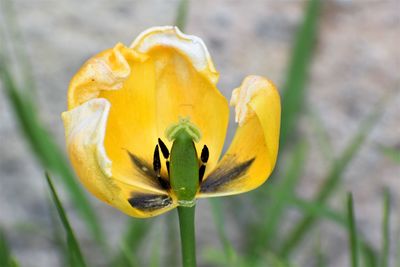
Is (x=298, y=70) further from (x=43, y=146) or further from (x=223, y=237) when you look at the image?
(x=223, y=237)

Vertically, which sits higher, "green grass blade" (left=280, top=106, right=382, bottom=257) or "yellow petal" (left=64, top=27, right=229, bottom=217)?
"yellow petal" (left=64, top=27, right=229, bottom=217)

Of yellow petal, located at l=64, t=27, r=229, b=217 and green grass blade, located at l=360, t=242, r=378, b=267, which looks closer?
yellow petal, located at l=64, t=27, r=229, b=217

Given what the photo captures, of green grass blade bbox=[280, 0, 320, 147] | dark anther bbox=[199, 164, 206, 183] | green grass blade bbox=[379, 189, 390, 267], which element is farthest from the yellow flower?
green grass blade bbox=[280, 0, 320, 147]

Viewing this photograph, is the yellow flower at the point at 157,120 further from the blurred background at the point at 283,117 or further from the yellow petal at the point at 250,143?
the blurred background at the point at 283,117

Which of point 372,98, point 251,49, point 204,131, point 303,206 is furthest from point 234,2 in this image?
point 204,131

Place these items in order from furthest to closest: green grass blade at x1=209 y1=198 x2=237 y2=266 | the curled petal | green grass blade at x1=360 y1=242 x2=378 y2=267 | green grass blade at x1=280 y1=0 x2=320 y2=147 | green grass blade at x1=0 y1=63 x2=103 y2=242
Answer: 1. green grass blade at x1=280 y1=0 x2=320 y2=147
2. green grass blade at x1=0 y1=63 x2=103 y2=242
3. green grass blade at x1=360 y1=242 x2=378 y2=267
4. green grass blade at x1=209 y1=198 x2=237 y2=266
5. the curled petal

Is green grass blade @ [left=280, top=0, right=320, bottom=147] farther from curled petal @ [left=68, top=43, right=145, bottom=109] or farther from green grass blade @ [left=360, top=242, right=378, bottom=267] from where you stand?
curled petal @ [left=68, top=43, right=145, bottom=109]
